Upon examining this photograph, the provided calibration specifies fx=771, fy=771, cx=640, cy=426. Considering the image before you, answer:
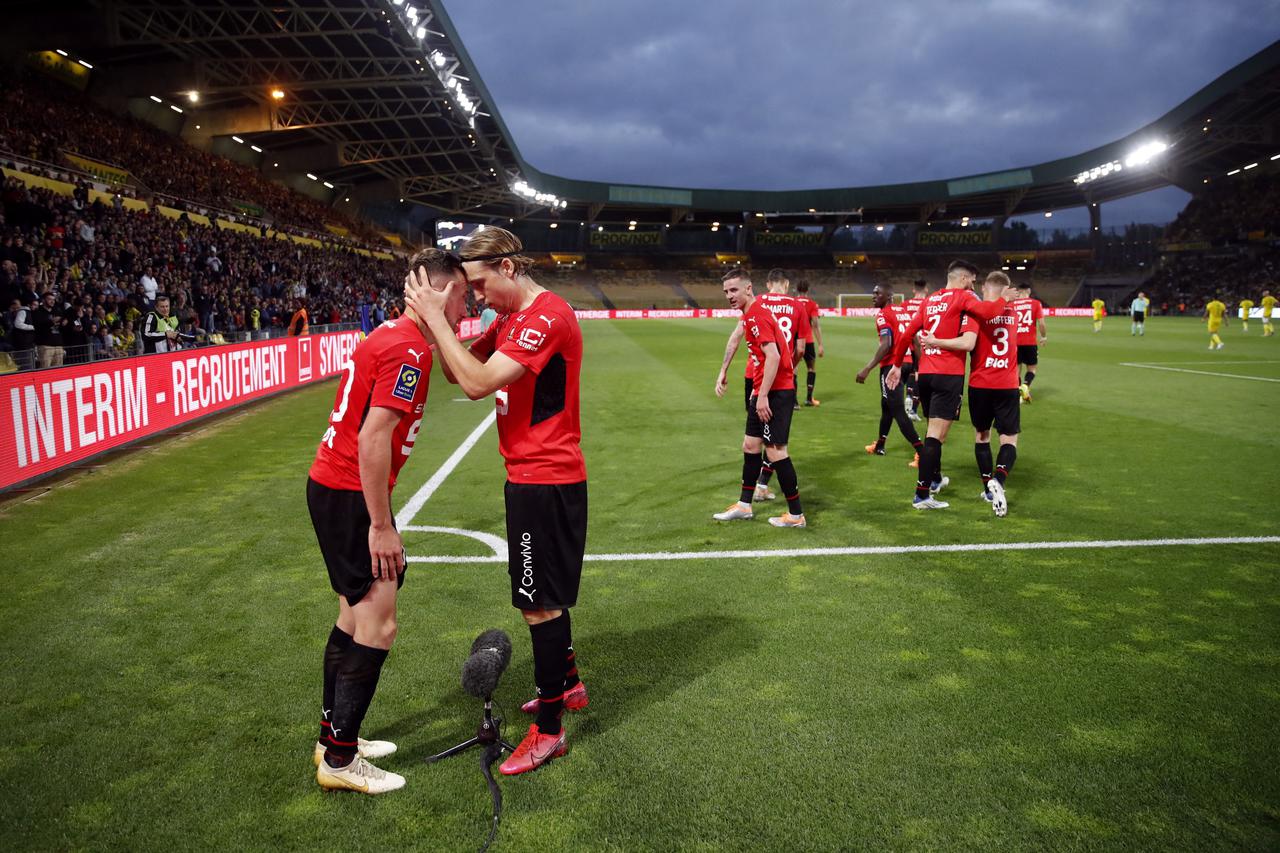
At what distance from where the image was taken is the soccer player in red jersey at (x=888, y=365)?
9.18m

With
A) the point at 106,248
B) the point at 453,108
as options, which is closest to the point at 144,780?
the point at 106,248

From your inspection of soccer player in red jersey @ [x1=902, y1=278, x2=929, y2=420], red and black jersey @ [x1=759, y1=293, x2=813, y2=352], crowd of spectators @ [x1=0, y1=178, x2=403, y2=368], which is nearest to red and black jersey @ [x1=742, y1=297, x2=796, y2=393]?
red and black jersey @ [x1=759, y1=293, x2=813, y2=352]

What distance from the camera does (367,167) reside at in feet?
159

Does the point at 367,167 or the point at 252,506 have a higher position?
the point at 367,167

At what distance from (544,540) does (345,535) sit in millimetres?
789

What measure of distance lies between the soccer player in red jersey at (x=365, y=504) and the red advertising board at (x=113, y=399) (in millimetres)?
2500

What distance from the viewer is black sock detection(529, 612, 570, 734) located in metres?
3.35

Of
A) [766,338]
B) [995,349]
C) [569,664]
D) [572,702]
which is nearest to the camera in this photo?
[569,664]

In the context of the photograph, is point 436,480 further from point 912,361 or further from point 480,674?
point 912,361

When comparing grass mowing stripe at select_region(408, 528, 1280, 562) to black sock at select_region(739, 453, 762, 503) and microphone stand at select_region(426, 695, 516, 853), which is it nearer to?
black sock at select_region(739, 453, 762, 503)

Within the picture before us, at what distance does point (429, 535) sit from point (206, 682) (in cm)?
269

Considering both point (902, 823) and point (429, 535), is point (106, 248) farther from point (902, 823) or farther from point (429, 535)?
point (902, 823)

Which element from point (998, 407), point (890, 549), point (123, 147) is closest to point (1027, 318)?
point (998, 407)

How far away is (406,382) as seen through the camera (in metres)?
2.87
